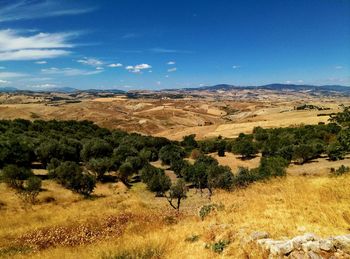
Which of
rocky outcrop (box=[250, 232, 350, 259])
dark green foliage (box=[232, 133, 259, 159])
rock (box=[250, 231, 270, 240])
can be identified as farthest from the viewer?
dark green foliage (box=[232, 133, 259, 159])

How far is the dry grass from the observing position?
510 inches

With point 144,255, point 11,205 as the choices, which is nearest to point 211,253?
point 144,255

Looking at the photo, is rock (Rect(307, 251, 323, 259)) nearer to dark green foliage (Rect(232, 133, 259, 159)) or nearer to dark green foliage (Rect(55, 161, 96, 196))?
dark green foliage (Rect(55, 161, 96, 196))

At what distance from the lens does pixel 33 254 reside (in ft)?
47.5

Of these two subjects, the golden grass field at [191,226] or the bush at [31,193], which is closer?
the golden grass field at [191,226]

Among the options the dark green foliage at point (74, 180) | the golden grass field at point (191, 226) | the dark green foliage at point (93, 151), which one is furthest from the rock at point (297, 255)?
the dark green foliage at point (93, 151)

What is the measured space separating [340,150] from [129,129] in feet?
537

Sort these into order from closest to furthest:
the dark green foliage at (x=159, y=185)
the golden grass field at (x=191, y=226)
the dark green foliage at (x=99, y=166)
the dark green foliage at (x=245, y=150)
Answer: the golden grass field at (x=191, y=226)
the dark green foliage at (x=159, y=185)
the dark green foliage at (x=99, y=166)
the dark green foliage at (x=245, y=150)

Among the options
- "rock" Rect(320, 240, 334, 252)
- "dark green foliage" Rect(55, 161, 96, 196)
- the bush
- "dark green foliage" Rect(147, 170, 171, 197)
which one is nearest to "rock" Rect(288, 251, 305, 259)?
"rock" Rect(320, 240, 334, 252)

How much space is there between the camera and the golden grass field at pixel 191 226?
42.4ft

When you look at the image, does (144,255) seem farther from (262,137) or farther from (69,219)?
(262,137)

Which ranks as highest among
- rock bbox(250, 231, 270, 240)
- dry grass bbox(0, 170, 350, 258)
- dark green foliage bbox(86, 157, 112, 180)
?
rock bbox(250, 231, 270, 240)

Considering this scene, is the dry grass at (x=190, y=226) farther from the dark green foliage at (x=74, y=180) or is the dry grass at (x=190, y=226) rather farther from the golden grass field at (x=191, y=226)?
the dark green foliage at (x=74, y=180)

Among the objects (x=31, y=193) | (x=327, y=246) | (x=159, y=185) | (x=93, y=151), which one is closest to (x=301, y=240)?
(x=327, y=246)
